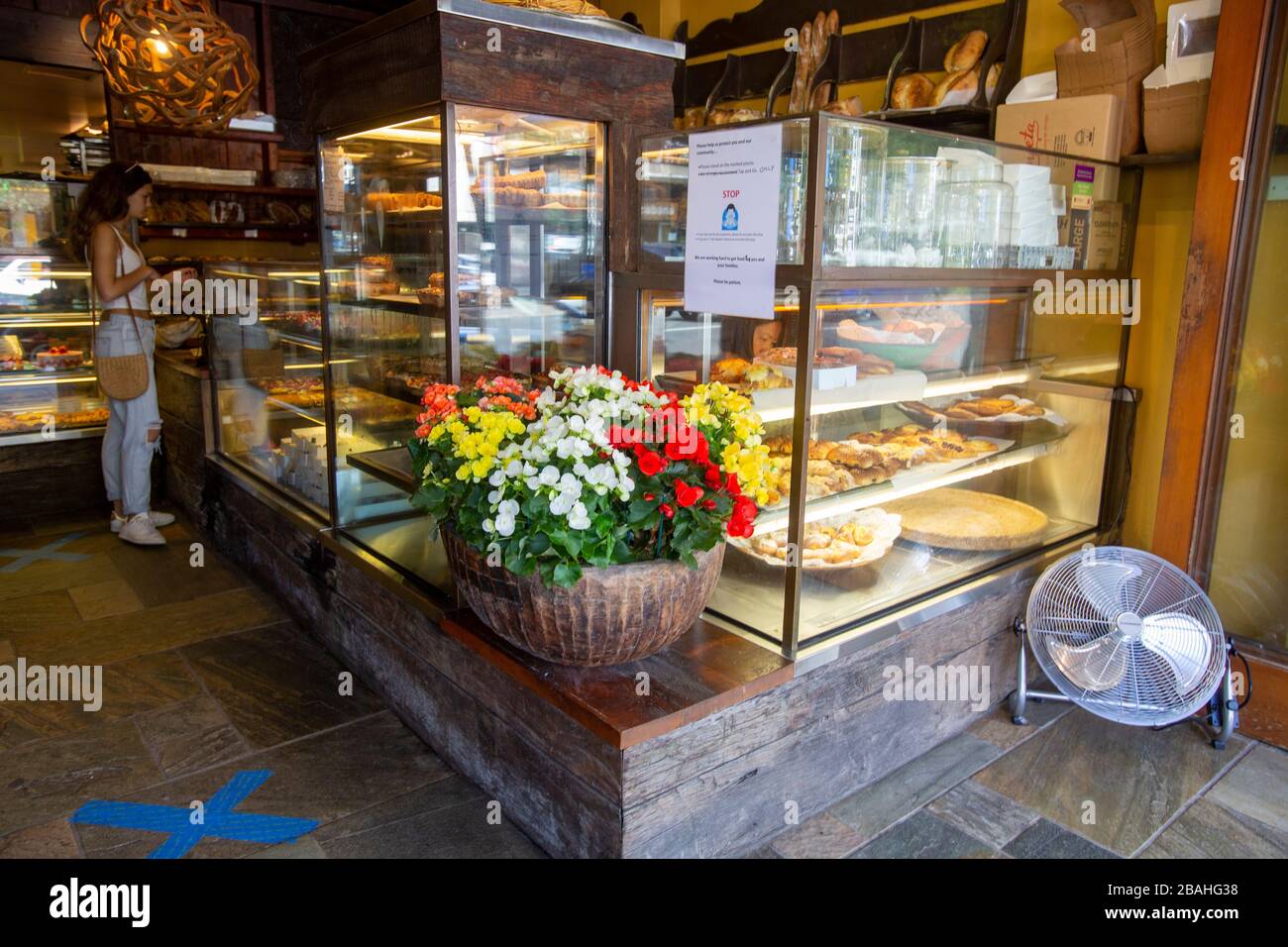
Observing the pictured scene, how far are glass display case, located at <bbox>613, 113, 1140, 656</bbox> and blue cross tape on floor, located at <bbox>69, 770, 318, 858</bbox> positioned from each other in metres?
1.44

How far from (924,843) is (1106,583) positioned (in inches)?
46.0

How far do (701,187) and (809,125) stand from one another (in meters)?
0.43

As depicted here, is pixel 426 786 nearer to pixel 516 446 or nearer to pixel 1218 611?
pixel 516 446

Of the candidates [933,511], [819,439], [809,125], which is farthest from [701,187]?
[933,511]

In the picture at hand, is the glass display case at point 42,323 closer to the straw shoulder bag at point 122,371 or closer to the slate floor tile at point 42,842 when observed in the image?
the straw shoulder bag at point 122,371

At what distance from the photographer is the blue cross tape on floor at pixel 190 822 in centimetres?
269

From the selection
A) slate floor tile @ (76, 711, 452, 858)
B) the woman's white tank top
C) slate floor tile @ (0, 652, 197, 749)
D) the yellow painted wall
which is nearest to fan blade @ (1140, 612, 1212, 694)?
the yellow painted wall

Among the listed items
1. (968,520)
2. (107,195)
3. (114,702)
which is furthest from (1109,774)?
(107,195)

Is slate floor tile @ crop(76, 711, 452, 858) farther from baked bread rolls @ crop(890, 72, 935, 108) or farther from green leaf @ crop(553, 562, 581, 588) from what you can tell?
baked bread rolls @ crop(890, 72, 935, 108)

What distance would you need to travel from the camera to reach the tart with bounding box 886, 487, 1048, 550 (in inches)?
133

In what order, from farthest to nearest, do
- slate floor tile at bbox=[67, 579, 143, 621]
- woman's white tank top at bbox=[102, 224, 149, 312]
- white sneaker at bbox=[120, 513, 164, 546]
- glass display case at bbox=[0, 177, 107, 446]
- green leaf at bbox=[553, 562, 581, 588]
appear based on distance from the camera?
glass display case at bbox=[0, 177, 107, 446] < white sneaker at bbox=[120, 513, 164, 546] < woman's white tank top at bbox=[102, 224, 149, 312] < slate floor tile at bbox=[67, 579, 143, 621] < green leaf at bbox=[553, 562, 581, 588]

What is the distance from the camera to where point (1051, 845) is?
2.73 metres

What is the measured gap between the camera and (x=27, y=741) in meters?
3.24

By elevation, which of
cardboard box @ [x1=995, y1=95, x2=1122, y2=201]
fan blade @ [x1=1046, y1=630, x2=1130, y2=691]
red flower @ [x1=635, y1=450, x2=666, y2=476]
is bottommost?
fan blade @ [x1=1046, y1=630, x2=1130, y2=691]
